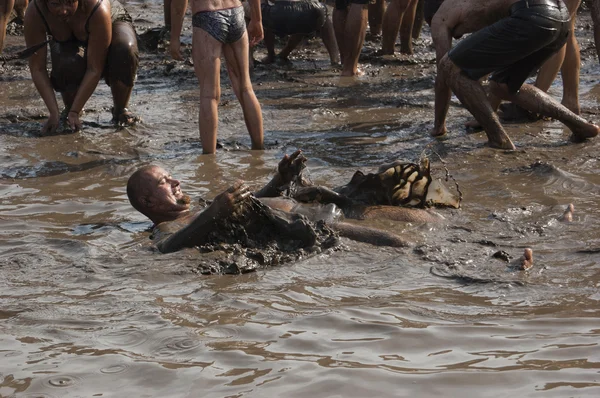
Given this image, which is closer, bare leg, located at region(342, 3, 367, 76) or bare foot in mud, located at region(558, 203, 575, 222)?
bare foot in mud, located at region(558, 203, 575, 222)

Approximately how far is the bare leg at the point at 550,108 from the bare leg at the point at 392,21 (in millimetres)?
3966

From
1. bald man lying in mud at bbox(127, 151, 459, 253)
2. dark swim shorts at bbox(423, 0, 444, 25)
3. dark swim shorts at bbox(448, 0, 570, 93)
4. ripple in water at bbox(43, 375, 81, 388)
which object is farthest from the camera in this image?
dark swim shorts at bbox(423, 0, 444, 25)

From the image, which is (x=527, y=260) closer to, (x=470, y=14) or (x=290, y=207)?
(x=290, y=207)

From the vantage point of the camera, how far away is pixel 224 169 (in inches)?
266

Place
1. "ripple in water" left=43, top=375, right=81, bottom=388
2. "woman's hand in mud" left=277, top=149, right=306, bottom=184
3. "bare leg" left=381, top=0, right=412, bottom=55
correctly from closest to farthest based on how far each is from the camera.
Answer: "ripple in water" left=43, top=375, right=81, bottom=388 → "woman's hand in mud" left=277, top=149, right=306, bottom=184 → "bare leg" left=381, top=0, right=412, bottom=55

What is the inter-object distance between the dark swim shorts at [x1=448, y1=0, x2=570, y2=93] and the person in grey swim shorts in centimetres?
151

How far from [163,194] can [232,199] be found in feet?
3.07

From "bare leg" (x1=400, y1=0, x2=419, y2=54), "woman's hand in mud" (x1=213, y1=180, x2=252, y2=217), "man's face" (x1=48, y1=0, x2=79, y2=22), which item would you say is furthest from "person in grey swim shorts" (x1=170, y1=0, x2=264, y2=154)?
"bare leg" (x1=400, y1=0, x2=419, y2=54)

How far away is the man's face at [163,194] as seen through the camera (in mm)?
5336

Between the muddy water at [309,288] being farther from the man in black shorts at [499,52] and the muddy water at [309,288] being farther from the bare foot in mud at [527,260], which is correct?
the man in black shorts at [499,52]

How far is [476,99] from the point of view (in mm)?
6848

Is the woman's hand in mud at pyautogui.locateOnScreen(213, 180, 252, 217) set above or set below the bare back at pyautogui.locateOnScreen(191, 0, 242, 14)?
below

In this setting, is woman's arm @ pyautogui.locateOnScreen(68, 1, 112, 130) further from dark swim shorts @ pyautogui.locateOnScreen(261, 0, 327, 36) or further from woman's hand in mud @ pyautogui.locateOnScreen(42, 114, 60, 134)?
dark swim shorts @ pyautogui.locateOnScreen(261, 0, 327, 36)

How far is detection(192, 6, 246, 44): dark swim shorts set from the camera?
6.64m
